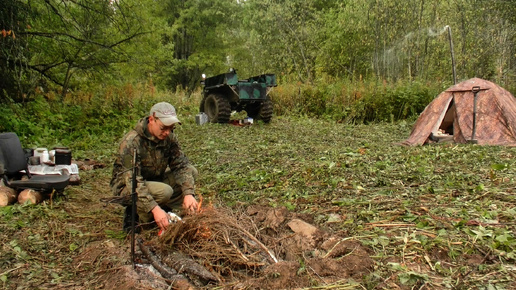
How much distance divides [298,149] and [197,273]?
4703mm

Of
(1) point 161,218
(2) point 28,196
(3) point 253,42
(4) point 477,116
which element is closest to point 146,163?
(1) point 161,218

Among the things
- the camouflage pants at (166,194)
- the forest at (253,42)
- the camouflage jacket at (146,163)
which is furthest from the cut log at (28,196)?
the forest at (253,42)

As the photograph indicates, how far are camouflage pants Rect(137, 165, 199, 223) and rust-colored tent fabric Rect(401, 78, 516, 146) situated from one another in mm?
5475

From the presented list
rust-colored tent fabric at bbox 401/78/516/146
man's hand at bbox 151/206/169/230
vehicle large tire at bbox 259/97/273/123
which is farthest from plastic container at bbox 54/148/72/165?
vehicle large tire at bbox 259/97/273/123

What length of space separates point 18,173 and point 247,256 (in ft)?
10.6

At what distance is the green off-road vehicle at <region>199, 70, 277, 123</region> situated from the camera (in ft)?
36.8

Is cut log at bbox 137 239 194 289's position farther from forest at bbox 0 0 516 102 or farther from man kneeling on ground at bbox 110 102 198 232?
forest at bbox 0 0 516 102

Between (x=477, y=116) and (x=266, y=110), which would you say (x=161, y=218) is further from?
(x=266, y=110)

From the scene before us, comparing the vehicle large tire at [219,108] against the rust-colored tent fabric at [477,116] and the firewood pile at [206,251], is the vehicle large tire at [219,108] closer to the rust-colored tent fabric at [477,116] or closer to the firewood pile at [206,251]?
the rust-colored tent fabric at [477,116]

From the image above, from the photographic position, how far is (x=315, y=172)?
16.1 ft

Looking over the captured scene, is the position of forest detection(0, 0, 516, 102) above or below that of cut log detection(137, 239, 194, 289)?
above

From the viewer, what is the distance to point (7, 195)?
4.09m

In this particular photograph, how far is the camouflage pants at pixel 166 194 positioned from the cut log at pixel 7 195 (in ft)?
5.39

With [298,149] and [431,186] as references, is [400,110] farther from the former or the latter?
[431,186]
